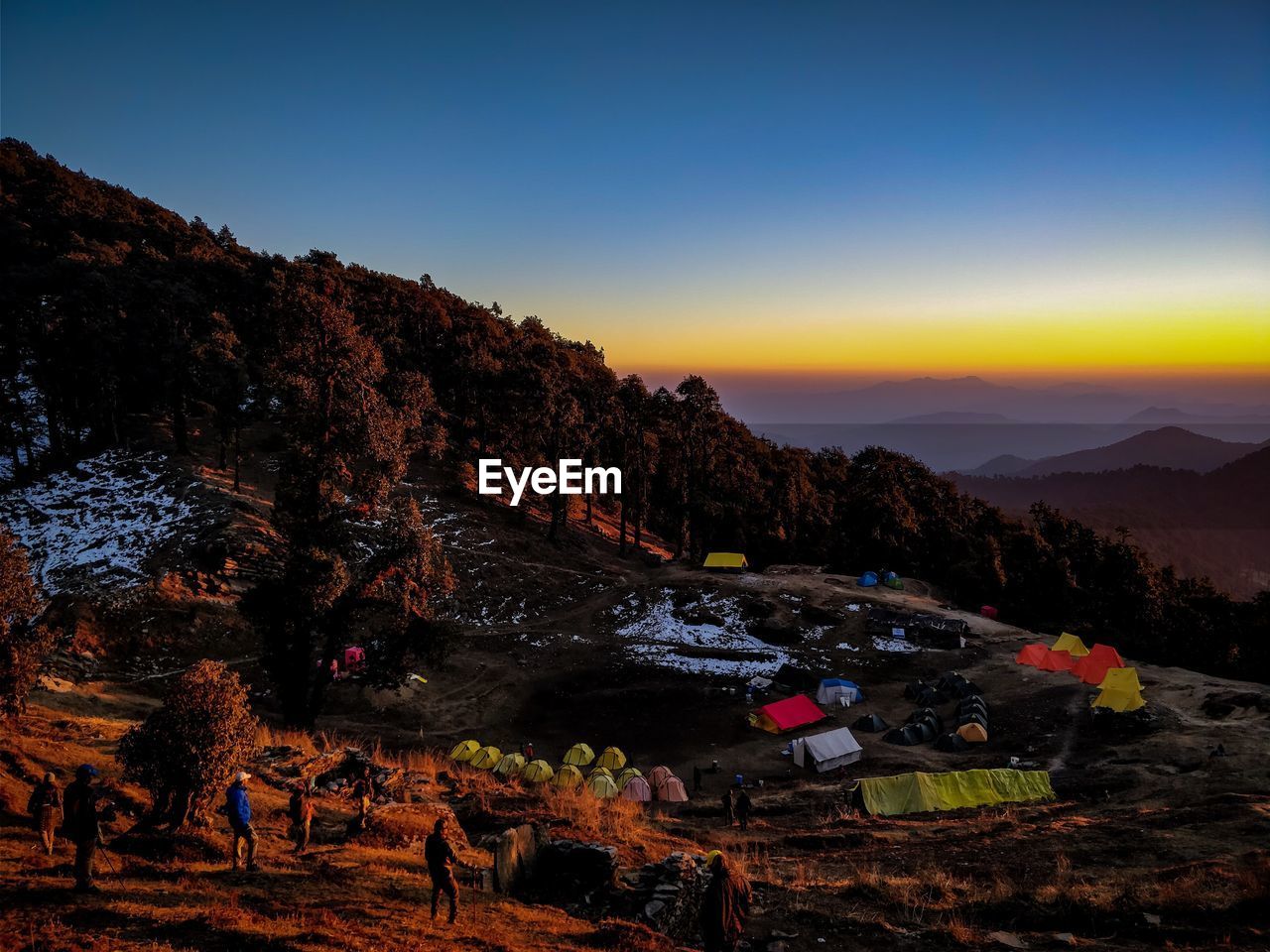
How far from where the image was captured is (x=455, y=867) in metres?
15.3

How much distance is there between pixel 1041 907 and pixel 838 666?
2947cm

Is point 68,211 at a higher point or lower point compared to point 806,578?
higher

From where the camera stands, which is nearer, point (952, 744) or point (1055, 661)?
point (952, 744)

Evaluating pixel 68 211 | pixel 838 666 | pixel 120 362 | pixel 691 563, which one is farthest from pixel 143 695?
pixel 68 211

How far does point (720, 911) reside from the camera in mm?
12109

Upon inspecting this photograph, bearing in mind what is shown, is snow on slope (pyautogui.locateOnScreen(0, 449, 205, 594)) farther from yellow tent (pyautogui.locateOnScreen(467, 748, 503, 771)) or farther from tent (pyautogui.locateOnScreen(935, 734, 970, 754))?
tent (pyautogui.locateOnScreen(935, 734, 970, 754))

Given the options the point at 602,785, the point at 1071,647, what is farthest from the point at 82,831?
the point at 1071,647

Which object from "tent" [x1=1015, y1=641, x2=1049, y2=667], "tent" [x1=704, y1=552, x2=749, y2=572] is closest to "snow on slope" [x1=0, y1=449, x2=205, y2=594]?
"tent" [x1=704, y1=552, x2=749, y2=572]

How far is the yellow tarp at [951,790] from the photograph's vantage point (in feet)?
83.7

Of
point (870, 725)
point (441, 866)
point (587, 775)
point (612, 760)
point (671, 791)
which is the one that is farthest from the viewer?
point (870, 725)

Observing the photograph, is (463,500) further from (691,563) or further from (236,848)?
(236,848)

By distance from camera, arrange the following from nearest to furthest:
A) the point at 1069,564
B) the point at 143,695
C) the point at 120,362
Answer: the point at 143,695, the point at 120,362, the point at 1069,564

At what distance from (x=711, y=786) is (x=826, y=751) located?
5.96 metres

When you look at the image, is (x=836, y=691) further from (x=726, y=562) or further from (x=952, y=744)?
(x=726, y=562)
